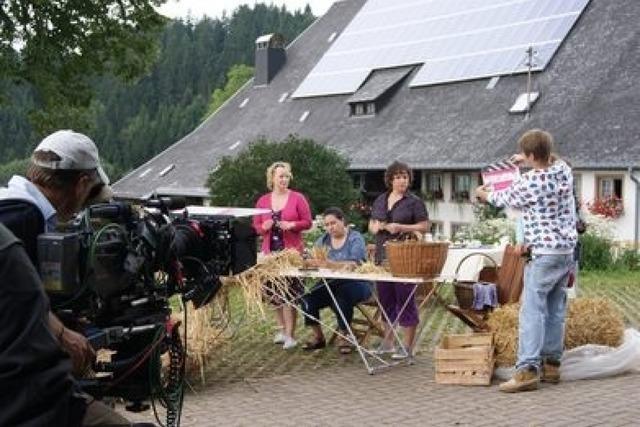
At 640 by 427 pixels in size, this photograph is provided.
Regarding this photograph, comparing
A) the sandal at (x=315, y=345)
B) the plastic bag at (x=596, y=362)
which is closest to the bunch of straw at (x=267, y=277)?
the sandal at (x=315, y=345)

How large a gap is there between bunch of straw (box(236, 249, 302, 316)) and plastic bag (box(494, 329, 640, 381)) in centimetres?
187

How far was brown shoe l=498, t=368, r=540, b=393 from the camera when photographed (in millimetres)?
6742

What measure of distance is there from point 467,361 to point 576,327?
1090mm

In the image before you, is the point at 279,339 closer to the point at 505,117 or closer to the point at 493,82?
the point at 505,117

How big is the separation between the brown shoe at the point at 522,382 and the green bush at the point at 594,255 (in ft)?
39.5

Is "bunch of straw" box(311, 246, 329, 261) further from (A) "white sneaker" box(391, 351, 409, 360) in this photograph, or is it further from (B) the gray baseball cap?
(B) the gray baseball cap

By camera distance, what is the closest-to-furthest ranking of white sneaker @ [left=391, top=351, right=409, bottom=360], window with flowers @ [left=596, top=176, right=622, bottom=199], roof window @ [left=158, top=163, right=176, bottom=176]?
white sneaker @ [left=391, top=351, right=409, bottom=360], window with flowers @ [left=596, top=176, right=622, bottom=199], roof window @ [left=158, top=163, right=176, bottom=176]

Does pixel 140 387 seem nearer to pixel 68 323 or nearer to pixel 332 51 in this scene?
pixel 68 323

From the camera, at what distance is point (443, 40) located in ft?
124

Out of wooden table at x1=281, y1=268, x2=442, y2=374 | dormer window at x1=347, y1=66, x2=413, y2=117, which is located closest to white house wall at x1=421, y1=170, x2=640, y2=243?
dormer window at x1=347, y1=66, x2=413, y2=117

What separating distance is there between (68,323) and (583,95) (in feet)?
96.0

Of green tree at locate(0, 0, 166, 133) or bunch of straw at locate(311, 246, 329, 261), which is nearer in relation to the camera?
bunch of straw at locate(311, 246, 329, 261)

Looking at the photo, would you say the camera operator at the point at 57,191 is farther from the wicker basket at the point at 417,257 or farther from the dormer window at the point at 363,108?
the dormer window at the point at 363,108

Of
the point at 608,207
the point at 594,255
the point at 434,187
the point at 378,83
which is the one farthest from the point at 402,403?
the point at 378,83
